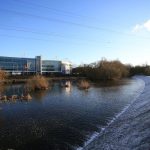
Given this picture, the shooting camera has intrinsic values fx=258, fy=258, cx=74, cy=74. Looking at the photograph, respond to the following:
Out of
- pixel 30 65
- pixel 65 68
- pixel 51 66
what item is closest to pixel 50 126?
pixel 30 65

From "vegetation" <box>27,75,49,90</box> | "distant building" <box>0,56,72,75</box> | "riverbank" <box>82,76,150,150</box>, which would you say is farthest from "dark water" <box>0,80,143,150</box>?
"distant building" <box>0,56,72,75</box>

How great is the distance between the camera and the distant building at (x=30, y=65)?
144750 millimetres

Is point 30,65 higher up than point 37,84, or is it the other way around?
point 30,65

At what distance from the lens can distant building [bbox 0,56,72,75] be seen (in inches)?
5699

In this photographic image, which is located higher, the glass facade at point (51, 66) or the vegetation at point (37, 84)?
A: the glass facade at point (51, 66)

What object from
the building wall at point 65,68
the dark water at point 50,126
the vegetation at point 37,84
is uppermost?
the building wall at point 65,68

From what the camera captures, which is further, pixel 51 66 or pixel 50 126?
pixel 51 66

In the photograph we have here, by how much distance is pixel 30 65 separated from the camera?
162 meters

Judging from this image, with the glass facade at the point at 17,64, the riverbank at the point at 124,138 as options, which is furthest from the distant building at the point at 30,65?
the riverbank at the point at 124,138

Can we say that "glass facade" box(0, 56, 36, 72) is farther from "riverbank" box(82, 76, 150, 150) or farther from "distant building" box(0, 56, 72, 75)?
"riverbank" box(82, 76, 150, 150)

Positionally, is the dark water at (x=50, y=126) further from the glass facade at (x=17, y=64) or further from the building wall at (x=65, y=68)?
the building wall at (x=65, y=68)

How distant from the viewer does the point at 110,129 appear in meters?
19.3

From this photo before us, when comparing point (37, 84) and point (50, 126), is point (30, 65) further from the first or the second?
point (50, 126)

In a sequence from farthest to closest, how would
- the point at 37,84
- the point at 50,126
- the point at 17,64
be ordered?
the point at 17,64 → the point at 37,84 → the point at 50,126
